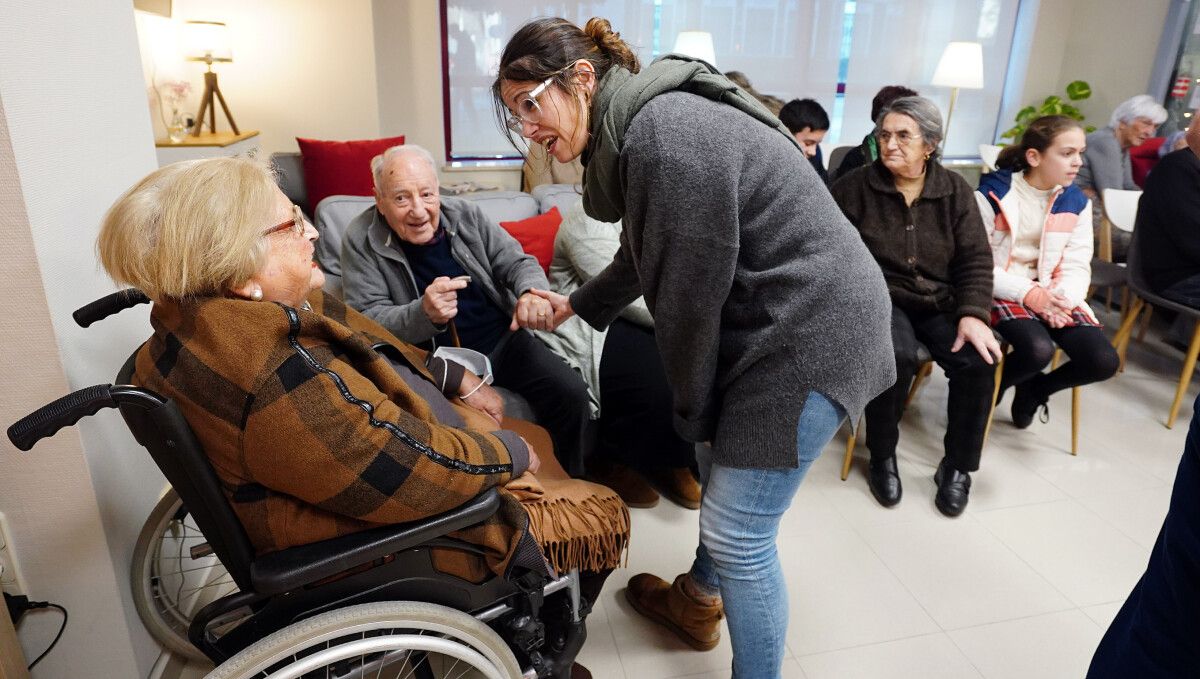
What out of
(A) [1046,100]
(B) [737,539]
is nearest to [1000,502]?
(B) [737,539]

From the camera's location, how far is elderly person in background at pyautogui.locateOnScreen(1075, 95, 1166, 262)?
12.6 feet

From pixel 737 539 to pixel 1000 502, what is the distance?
155cm

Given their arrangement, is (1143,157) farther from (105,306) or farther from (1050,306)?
(105,306)

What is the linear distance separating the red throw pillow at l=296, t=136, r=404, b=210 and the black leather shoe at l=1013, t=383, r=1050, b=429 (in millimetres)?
3208

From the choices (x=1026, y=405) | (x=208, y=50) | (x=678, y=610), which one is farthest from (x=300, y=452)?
(x=208, y=50)

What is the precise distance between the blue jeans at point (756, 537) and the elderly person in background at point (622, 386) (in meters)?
0.90

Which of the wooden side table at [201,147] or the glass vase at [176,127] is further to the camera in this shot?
the glass vase at [176,127]

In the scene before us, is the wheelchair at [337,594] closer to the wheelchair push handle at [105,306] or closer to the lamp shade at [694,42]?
the wheelchair push handle at [105,306]

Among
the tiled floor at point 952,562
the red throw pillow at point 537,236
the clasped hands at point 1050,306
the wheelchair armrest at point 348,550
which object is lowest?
the tiled floor at point 952,562

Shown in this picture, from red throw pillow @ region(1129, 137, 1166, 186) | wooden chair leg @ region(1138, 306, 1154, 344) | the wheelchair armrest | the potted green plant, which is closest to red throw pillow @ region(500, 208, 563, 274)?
the wheelchair armrest

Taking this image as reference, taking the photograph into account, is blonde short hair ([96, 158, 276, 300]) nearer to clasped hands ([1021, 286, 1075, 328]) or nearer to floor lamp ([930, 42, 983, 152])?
clasped hands ([1021, 286, 1075, 328])

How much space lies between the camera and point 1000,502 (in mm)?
2391

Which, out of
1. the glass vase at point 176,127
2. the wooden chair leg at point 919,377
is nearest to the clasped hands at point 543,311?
the wooden chair leg at point 919,377

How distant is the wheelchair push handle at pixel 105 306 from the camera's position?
1.13m
